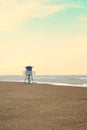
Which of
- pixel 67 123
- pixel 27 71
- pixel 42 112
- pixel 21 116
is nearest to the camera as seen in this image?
pixel 67 123

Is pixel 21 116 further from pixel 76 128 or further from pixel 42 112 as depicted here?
pixel 76 128

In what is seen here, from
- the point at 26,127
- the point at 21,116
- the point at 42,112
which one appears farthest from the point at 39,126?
the point at 42,112

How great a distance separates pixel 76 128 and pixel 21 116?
3.63 meters

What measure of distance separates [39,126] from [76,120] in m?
1.99

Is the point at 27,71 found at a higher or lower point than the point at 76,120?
higher

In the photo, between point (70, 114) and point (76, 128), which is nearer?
point (76, 128)

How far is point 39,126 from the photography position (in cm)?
1175

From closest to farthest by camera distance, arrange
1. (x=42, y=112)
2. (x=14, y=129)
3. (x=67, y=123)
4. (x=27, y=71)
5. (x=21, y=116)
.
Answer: (x=14, y=129) < (x=67, y=123) < (x=21, y=116) < (x=42, y=112) < (x=27, y=71)

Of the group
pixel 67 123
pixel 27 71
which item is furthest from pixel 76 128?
pixel 27 71

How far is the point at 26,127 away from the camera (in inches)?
454

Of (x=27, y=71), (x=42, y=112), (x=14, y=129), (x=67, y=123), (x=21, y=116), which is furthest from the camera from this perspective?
(x=27, y=71)

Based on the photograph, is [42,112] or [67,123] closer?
[67,123]

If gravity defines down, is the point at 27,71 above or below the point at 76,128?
above

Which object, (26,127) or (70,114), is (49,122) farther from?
(70,114)
